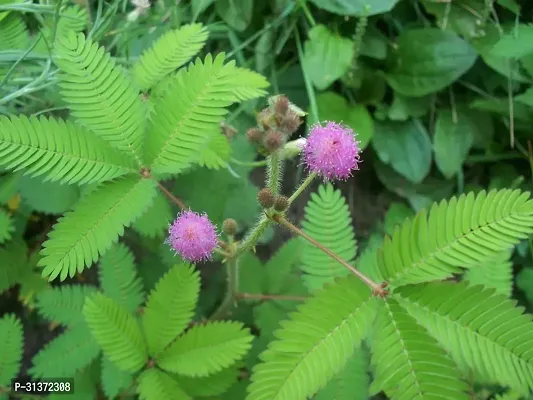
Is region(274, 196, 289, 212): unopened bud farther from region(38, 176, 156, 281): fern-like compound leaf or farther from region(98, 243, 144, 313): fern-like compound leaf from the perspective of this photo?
region(98, 243, 144, 313): fern-like compound leaf

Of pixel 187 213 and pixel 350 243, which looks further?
pixel 350 243

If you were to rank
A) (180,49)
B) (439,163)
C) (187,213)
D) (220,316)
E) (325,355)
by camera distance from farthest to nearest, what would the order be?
(439,163) → (220,316) → (180,49) → (187,213) → (325,355)

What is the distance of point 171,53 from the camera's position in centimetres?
125

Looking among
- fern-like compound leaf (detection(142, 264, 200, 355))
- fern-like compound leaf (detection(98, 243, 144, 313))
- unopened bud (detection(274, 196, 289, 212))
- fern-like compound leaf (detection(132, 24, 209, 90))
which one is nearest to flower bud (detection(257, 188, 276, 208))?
unopened bud (detection(274, 196, 289, 212))

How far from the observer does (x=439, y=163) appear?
6.06 ft

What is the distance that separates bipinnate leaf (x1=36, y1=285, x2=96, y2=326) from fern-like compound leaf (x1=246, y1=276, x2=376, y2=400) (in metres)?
0.72

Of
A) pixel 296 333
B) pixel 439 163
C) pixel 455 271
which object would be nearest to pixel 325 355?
pixel 296 333

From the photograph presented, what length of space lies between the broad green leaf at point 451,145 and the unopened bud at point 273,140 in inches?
39.3

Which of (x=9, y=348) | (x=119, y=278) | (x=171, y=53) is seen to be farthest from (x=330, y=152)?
(x=9, y=348)

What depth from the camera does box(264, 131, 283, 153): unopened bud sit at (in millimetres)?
988

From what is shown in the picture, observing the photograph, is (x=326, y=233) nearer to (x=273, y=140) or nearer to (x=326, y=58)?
(x=273, y=140)

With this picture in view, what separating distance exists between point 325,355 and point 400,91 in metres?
1.17

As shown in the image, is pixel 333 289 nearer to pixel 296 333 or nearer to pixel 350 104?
pixel 296 333

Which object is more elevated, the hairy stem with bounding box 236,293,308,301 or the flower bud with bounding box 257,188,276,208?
the flower bud with bounding box 257,188,276,208
